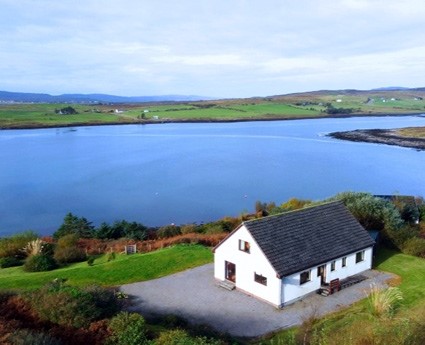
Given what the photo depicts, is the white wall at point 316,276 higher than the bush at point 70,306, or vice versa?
the bush at point 70,306

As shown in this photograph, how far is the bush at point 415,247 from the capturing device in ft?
83.6

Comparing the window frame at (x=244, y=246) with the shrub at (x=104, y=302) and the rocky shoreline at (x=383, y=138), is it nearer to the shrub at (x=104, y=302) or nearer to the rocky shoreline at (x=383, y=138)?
the shrub at (x=104, y=302)

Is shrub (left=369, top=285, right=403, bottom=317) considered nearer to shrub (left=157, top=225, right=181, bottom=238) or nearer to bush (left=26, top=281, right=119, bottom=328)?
bush (left=26, top=281, right=119, bottom=328)

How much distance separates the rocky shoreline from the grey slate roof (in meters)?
76.0

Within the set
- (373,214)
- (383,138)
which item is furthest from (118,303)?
(383,138)

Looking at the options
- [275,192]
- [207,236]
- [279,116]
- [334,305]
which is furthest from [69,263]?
[279,116]

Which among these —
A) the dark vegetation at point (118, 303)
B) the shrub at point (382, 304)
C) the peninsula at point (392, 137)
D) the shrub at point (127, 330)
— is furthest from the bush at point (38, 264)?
the peninsula at point (392, 137)

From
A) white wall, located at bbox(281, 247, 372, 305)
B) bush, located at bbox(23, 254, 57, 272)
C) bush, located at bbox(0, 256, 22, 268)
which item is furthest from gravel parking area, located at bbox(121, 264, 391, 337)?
bush, located at bbox(0, 256, 22, 268)

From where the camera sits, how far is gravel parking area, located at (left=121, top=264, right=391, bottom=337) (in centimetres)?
1766

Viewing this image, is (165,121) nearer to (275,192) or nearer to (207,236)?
(275,192)

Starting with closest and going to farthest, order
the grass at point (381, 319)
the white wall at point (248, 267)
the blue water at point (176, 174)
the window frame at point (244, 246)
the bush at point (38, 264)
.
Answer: the grass at point (381, 319) → the white wall at point (248, 267) → the window frame at point (244, 246) → the bush at point (38, 264) → the blue water at point (176, 174)

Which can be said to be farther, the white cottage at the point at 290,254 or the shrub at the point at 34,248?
the shrub at the point at 34,248

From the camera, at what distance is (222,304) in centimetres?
1936

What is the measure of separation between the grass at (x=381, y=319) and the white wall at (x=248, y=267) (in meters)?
2.49
